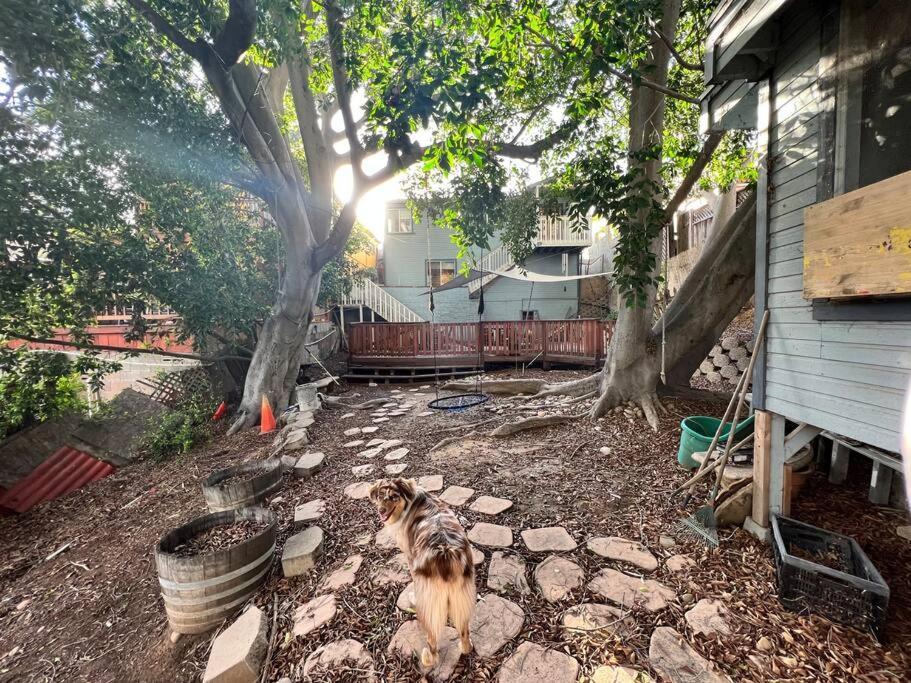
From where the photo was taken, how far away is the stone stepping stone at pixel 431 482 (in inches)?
120

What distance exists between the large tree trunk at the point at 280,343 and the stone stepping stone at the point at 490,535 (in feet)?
15.6

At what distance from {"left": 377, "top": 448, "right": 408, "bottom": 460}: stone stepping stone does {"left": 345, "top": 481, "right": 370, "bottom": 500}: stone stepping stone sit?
1.87ft

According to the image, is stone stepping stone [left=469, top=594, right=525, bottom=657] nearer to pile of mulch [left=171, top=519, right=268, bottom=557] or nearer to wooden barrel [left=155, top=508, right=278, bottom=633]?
wooden barrel [left=155, top=508, right=278, bottom=633]

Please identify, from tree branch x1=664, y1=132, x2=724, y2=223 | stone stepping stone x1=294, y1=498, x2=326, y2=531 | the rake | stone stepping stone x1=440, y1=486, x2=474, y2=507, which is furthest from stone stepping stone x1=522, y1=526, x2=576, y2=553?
tree branch x1=664, y1=132, x2=724, y2=223

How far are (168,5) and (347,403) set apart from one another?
557cm

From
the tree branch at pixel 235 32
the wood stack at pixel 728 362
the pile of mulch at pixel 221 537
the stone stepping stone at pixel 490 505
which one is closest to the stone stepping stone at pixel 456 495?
the stone stepping stone at pixel 490 505

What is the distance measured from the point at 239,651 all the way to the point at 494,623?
1.23 m

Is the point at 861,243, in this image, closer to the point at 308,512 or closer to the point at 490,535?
the point at 490,535

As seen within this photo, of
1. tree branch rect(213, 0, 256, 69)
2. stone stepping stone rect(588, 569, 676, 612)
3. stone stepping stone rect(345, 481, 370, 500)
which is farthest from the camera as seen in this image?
tree branch rect(213, 0, 256, 69)

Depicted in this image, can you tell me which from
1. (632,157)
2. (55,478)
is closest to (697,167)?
(632,157)

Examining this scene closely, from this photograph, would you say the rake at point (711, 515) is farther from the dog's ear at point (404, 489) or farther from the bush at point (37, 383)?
the bush at point (37, 383)

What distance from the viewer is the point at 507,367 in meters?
9.12

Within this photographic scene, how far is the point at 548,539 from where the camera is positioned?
2268mm

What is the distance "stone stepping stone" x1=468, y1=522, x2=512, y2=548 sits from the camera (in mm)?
2250
